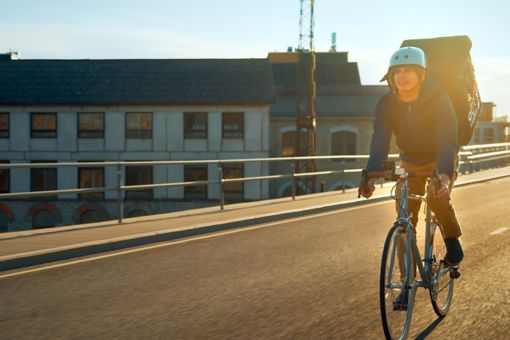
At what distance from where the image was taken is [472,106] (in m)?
6.18

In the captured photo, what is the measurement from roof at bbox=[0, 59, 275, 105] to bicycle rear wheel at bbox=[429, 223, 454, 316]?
41464 millimetres

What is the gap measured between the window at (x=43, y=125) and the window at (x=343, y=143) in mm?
17415

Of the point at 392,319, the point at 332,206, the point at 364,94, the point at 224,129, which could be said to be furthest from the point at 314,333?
the point at 364,94

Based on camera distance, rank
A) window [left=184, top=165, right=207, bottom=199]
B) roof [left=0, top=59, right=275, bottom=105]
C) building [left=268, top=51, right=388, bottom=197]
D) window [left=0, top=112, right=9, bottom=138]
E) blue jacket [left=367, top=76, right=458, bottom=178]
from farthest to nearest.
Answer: building [left=268, top=51, right=388, bottom=197]
window [left=0, top=112, right=9, bottom=138]
roof [left=0, top=59, right=275, bottom=105]
window [left=184, top=165, right=207, bottom=199]
blue jacket [left=367, top=76, right=458, bottom=178]

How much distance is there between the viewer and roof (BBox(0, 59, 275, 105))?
48562mm

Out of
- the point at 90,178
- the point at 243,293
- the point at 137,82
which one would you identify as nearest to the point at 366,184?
the point at 243,293

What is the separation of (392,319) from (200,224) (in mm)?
8176

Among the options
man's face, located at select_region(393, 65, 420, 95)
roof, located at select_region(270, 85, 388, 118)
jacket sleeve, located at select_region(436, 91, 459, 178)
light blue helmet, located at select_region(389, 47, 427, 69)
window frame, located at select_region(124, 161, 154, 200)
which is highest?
roof, located at select_region(270, 85, 388, 118)

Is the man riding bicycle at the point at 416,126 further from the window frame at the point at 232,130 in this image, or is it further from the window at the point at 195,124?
the window at the point at 195,124

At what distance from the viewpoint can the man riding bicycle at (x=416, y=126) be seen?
18.6ft

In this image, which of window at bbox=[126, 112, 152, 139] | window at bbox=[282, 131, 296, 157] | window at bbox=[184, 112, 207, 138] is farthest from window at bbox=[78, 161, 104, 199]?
window at bbox=[282, 131, 296, 157]

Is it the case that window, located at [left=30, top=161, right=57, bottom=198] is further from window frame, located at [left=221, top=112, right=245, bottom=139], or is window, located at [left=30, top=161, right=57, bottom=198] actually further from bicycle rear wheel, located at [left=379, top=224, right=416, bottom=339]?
bicycle rear wheel, located at [left=379, top=224, right=416, bottom=339]

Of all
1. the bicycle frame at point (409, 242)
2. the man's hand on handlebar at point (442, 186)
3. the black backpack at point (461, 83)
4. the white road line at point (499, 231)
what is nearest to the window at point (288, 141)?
the white road line at point (499, 231)

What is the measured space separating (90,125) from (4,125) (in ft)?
16.7
